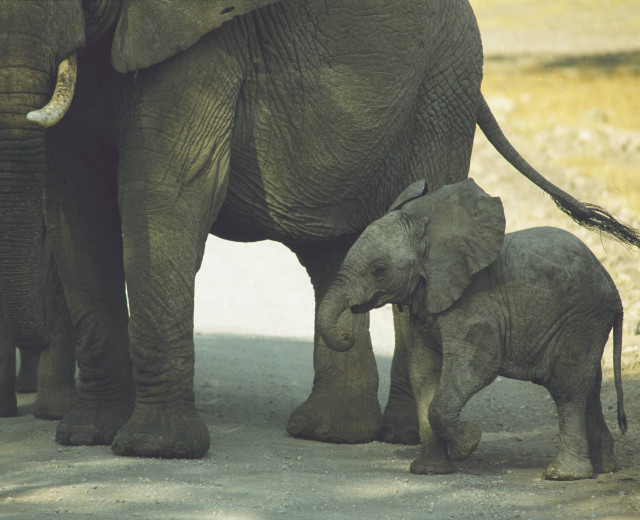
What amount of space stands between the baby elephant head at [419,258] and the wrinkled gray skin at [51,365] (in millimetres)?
2211

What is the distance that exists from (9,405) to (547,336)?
3.26m

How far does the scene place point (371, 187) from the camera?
6.53 m

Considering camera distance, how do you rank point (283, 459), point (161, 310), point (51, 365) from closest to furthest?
point (161, 310)
point (283, 459)
point (51, 365)

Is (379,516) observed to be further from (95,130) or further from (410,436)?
(95,130)

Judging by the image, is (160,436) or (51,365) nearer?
(160,436)

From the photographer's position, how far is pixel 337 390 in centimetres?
666

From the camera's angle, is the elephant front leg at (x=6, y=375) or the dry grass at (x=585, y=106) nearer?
the elephant front leg at (x=6, y=375)

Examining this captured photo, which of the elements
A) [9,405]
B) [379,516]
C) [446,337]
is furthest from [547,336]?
[9,405]

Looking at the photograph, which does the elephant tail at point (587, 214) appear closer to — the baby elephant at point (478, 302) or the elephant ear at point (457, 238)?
the baby elephant at point (478, 302)

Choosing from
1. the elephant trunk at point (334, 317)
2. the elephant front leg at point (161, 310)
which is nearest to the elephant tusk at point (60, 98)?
the elephant front leg at point (161, 310)

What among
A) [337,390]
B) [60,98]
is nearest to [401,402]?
[337,390]

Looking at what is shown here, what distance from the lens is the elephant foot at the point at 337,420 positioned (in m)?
6.53

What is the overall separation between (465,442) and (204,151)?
1815 mm

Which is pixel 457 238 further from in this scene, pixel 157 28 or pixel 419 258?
pixel 157 28
